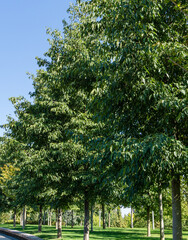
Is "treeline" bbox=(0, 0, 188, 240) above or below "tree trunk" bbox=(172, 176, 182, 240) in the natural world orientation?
above

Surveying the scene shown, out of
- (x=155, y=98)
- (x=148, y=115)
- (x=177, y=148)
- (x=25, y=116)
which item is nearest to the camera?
(x=177, y=148)

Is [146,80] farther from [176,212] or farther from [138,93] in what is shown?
[176,212]

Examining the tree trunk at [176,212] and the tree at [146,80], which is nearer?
the tree at [146,80]

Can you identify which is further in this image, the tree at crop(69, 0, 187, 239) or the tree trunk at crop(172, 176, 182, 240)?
the tree trunk at crop(172, 176, 182, 240)

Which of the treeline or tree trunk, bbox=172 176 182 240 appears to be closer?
the treeline

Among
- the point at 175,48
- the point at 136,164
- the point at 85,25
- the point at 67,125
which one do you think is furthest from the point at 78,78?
the point at 67,125

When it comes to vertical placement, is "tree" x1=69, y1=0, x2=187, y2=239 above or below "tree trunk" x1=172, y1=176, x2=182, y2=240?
above

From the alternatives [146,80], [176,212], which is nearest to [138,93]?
[146,80]

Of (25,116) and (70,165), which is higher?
(25,116)

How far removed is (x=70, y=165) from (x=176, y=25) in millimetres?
8918

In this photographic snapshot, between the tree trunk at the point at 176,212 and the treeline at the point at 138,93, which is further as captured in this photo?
the tree trunk at the point at 176,212

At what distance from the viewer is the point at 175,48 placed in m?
6.37

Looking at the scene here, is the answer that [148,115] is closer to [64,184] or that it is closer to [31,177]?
[64,184]

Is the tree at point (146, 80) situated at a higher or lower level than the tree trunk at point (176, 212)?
higher
